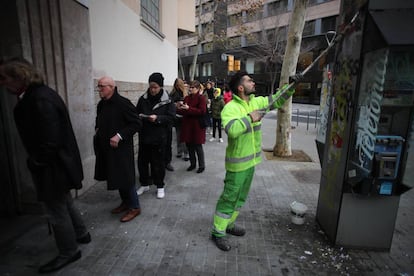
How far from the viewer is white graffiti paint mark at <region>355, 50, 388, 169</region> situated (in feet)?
7.68

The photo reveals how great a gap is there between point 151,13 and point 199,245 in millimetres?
7081

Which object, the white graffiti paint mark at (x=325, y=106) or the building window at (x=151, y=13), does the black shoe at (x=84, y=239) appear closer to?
the white graffiti paint mark at (x=325, y=106)

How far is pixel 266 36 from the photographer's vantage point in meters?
26.5

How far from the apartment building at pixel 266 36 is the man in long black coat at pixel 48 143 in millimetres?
16328

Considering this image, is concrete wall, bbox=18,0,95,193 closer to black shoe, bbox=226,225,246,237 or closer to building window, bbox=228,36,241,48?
black shoe, bbox=226,225,246,237

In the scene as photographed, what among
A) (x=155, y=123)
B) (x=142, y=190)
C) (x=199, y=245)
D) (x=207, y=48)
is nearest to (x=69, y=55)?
(x=155, y=123)

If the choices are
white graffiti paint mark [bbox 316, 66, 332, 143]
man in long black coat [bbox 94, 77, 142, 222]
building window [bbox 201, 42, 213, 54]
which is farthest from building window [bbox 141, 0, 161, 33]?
building window [bbox 201, 42, 213, 54]

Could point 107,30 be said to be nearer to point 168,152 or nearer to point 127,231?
point 168,152

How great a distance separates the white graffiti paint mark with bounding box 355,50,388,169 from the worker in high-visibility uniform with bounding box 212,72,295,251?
74 cm

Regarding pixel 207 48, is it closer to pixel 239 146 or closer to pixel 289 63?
pixel 289 63

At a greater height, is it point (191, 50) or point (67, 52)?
point (191, 50)

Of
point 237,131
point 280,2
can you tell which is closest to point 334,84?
point 237,131

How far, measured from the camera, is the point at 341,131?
2781 millimetres

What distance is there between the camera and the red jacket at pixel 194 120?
5152mm
